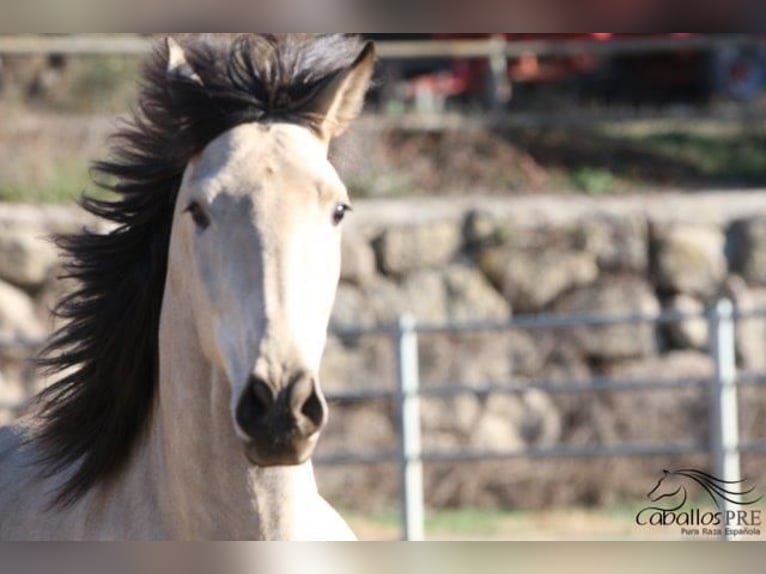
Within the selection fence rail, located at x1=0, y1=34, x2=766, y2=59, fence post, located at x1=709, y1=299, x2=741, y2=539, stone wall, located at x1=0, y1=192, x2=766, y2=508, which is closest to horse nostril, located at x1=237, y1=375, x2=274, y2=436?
fence post, located at x1=709, y1=299, x2=741, y2=539

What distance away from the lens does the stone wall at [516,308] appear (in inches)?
316

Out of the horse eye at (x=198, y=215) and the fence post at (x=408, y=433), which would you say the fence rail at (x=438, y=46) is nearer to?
the fence post at (x=408, y=433)

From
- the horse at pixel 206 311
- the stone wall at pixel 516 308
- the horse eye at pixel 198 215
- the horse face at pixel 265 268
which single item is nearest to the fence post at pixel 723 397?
the stone wall at pixel 516 308

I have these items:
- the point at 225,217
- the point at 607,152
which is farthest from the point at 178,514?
the point at 607,152

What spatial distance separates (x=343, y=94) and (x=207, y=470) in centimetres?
71

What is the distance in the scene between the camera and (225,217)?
94.7 inches

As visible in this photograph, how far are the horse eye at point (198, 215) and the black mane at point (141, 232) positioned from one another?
0.16 m

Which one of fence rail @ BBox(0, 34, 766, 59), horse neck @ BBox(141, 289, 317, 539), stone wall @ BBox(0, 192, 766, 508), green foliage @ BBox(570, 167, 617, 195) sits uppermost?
fence rail @ BBox(0, 34, 766, 59)

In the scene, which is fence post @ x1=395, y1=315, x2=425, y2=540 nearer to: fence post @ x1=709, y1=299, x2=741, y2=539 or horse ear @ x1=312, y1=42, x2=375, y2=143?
fence post @ x1=709, y1=299, x2=741, y2=539

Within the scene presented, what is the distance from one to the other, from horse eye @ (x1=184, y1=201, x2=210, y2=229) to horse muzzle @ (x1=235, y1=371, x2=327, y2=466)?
0.31 m

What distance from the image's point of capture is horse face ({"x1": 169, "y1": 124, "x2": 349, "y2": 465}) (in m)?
2.28

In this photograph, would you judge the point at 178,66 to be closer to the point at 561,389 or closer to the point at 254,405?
the point at 254,405

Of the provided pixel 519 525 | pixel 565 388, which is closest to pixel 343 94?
pixel 565 388

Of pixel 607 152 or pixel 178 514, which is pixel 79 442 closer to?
pixel 178 514
